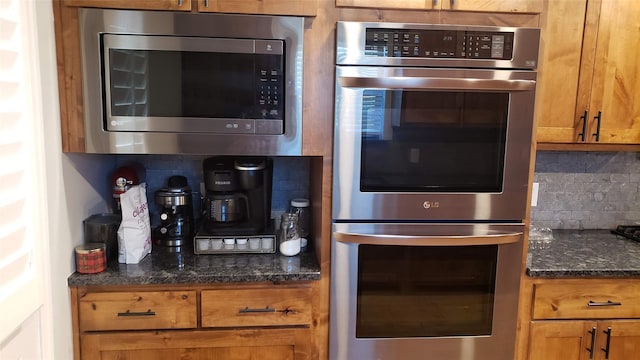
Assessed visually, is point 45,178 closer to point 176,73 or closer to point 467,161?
point 176,73

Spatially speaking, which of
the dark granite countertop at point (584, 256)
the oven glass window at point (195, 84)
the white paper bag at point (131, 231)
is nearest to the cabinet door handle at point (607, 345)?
the dark granite countertop at point (584, 256)

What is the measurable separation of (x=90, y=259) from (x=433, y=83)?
4.44ft

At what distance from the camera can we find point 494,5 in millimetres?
1626

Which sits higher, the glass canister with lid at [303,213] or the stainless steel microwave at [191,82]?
the stainless steel microwave at [191,82]

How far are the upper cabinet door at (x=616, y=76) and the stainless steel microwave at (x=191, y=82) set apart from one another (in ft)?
4.11

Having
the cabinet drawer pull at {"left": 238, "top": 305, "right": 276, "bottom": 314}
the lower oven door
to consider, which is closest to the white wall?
the cabinet drawer pull at {"left": 238, "top": 305, "right": 276, "bottom": 314}

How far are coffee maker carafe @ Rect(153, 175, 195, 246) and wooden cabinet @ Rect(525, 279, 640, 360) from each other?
1426 mm

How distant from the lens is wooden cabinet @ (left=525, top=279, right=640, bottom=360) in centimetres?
178

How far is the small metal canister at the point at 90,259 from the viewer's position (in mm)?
1616

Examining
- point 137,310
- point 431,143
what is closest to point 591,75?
point 431,143

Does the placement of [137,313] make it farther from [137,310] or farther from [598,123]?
[598,123]

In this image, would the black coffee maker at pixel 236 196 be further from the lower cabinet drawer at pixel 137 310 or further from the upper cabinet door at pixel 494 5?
the upper cabinet door at pixel 494 5

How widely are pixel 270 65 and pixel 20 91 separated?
0.76 m

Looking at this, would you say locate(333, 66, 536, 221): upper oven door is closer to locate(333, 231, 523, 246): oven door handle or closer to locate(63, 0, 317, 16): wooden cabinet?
locate(333, 231, 523, 246): oven door handle
